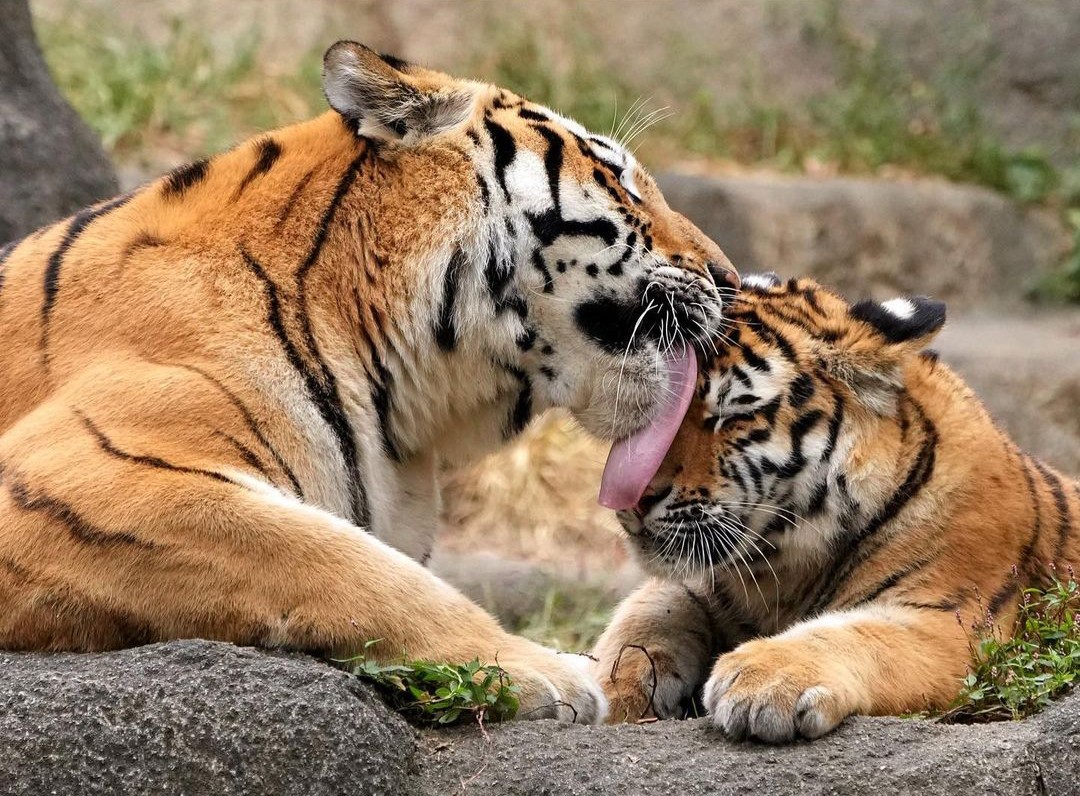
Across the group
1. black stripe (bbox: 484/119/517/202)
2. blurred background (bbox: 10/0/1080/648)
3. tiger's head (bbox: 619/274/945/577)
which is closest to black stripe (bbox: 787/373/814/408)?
tiger's head (bbox: 619/274/945/577)

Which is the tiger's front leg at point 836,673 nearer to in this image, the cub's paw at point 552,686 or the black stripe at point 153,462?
the cub's paw at point 552,686

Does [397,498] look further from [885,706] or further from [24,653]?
[885,706]

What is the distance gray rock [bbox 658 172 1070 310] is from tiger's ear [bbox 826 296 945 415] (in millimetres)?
3939

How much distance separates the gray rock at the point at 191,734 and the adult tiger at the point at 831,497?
3.06ft

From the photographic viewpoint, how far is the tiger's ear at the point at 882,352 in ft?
10.2

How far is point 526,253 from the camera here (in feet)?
9.92

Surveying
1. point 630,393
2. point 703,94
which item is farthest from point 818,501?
point 703,94

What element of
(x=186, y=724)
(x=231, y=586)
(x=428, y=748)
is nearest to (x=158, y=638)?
(x=231, y=586)

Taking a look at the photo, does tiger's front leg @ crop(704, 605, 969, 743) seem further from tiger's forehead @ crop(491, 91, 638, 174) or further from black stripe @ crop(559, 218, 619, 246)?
tiger's forehead @ crop(491, 91, 638, 174)

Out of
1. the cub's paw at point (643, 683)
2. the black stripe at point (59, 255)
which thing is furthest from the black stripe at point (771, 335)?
the black stripe at point (59, 255)

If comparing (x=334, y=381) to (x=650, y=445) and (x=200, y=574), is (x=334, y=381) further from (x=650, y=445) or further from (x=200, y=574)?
(x=650, y=445)

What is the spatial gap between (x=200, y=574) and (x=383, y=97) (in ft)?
3.47

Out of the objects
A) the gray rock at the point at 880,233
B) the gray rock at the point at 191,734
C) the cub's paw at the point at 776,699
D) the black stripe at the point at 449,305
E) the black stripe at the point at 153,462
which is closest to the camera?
the gray rock at the point at 191,734

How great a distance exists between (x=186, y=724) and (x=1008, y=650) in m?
1.50
